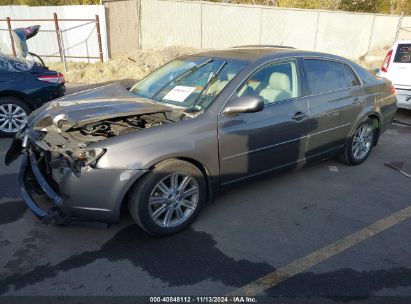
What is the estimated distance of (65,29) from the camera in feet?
44.0

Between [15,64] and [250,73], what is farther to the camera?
[15,64]

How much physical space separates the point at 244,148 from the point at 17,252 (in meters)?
2.24

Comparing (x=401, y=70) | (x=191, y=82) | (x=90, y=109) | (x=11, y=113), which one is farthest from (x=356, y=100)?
(x=11, y=113)

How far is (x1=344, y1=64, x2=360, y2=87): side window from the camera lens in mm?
4569

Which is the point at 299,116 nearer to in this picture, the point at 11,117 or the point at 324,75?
the point at 324,75

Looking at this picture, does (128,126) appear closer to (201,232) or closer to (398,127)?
(201,232)

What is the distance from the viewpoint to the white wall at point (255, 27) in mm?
14047

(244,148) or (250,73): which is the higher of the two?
(250,73)

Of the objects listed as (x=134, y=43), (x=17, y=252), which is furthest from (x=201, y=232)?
(x=134, y=43)

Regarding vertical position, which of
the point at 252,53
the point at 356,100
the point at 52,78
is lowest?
the point at 52,78

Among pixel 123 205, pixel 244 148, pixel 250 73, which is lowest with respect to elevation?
pixel 123 205

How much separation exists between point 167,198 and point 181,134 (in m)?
0.59

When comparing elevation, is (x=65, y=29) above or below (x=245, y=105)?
below

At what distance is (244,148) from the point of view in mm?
3486
